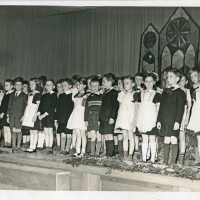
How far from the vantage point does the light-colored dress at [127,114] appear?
173 inches

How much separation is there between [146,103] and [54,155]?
1359mm

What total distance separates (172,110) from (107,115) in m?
0.78

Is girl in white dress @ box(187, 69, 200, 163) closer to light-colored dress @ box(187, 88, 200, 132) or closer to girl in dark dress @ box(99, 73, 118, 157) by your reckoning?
light-colored dress @ box(187, 88, 200, 132)

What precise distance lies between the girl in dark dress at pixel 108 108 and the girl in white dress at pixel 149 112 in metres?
0.31

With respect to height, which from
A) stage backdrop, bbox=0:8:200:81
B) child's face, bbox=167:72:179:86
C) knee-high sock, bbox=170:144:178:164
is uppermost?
stage backdrop, bbox=0:8:200:81

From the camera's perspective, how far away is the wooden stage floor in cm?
352

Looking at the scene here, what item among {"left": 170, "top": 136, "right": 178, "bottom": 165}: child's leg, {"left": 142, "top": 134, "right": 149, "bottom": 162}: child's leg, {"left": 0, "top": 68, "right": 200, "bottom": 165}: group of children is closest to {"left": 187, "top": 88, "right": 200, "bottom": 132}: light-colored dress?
{"left": 0, "top": 68, "right": 200, "bottom": 165}: group of children

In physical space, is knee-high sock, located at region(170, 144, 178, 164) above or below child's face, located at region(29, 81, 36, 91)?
below

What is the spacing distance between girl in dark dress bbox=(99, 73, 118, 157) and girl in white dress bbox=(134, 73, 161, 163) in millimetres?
313

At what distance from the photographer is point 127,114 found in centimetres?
440

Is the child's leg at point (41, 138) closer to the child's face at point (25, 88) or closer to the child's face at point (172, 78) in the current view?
the child's face at point (25, 88)
